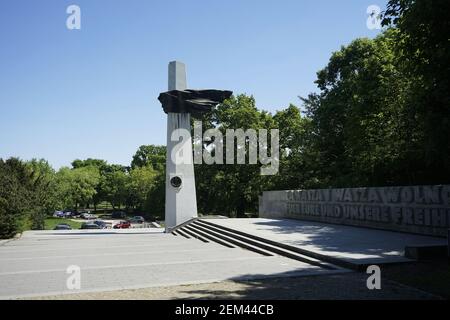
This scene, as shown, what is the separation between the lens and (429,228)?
16.0 metres

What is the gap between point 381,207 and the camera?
62.0 feet

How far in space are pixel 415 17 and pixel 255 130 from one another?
30.8 metres

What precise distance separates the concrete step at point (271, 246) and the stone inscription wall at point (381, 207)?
616 centimetres

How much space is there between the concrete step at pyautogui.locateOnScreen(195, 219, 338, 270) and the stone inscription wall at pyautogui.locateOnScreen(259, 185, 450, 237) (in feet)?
20.2

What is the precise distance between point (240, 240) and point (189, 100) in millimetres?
13147

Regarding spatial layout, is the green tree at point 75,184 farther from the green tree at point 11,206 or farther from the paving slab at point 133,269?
the paving slab at point 133,269

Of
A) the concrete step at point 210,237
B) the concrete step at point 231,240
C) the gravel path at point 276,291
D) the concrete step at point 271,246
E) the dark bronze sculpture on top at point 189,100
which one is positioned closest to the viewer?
the gravel path at point 276,291

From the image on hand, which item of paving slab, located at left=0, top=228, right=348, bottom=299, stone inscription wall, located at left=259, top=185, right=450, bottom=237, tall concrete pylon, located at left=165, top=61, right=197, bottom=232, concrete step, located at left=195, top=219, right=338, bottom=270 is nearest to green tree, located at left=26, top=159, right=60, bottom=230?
tall concrete pylon, located at left=165, top=61, right=197, bottom=232

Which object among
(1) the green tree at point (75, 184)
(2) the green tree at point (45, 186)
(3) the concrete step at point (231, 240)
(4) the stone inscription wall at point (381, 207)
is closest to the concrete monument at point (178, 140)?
(3) the concrete step at point (231, 240)

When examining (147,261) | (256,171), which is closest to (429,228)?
(147,261)

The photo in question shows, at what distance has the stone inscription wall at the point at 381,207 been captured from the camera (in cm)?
1573

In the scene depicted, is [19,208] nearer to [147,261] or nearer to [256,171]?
[147,261]
